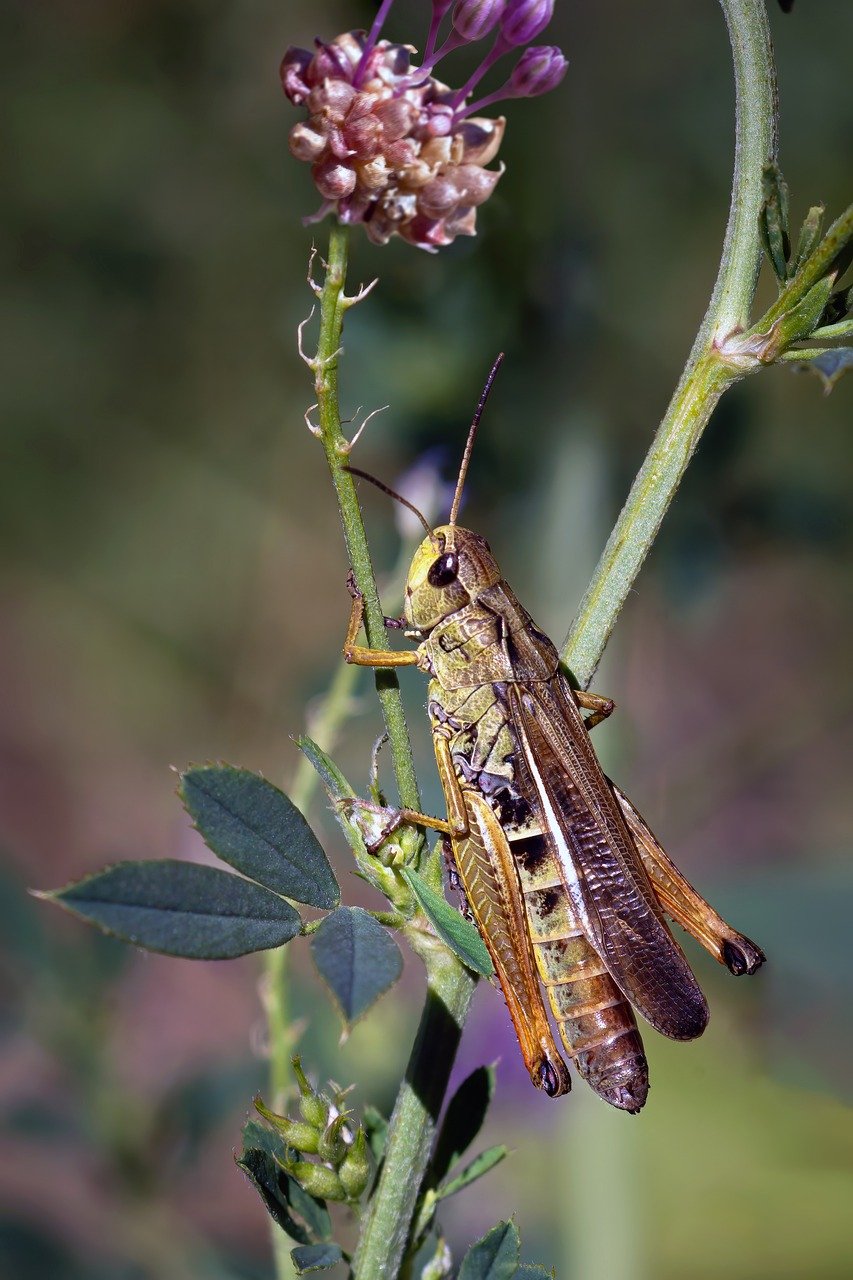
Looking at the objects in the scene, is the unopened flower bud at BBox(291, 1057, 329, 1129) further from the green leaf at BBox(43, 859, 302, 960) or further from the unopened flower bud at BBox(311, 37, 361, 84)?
the unopened flower bud at BBox(311, 37, 361, 84)

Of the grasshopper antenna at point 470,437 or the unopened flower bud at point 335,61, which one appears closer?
the unopened flower bud at point 335,61

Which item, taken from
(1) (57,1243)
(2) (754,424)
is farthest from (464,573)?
(1) (57,1243)

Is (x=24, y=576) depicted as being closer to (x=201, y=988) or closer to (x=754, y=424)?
(x=201, y=988)

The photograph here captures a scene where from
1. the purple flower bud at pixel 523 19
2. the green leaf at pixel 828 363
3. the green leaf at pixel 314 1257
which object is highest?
the purple flower bud at pixel 523 19


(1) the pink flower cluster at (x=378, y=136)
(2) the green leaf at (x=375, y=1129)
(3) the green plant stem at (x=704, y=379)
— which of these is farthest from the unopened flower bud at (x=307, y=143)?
(2) the green leaf at (x=375, y=1129)

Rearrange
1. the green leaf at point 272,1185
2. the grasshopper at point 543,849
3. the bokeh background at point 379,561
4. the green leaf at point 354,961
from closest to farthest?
the green leaf at point 354,961 < the green leaf at point 272,1185 < the grasshopper at point 543,849 < the bokeh background at point 379,561

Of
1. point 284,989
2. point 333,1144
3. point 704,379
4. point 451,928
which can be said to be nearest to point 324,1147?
point 333,1144

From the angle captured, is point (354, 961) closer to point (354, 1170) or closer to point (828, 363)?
→ point (354, 1170)

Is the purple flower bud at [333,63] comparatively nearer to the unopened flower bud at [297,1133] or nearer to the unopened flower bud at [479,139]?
the unopened flower bud at [479,139]
